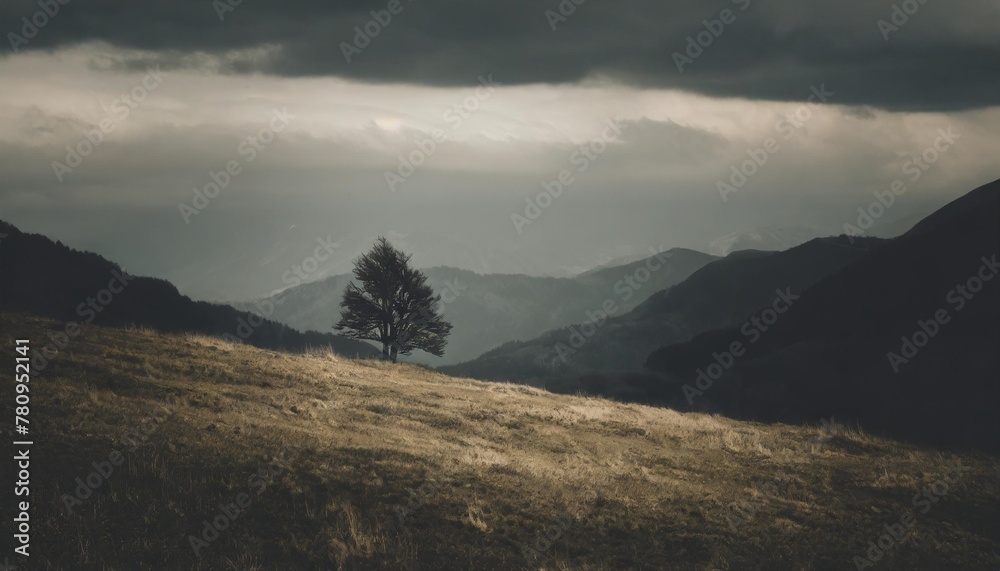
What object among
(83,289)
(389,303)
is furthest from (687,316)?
(83,289)

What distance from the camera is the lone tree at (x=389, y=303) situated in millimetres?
48844

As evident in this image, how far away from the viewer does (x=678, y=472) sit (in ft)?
56.1

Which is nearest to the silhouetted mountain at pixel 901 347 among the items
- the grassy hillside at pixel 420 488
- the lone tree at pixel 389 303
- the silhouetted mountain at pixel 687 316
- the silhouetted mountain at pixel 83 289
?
the grassy hillside at pixel 420 488

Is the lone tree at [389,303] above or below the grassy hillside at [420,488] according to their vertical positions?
above

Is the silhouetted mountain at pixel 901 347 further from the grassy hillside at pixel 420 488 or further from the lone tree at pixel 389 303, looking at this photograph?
the lone tree at pixel 389 303

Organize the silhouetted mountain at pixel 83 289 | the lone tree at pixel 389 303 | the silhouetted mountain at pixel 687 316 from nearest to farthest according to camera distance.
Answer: the lone tree at pixel 389 303 → the silhouetted mountain at pixel 83 289 → the silhouetted mountain at pixel 687 316

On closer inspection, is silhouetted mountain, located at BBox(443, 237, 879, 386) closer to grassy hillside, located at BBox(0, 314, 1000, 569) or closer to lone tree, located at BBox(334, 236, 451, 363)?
lone tree, located at BBox(334, 236, 451, 363)

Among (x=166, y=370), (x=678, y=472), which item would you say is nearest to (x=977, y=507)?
(x=678, y=472)

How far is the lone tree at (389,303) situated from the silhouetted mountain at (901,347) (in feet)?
106

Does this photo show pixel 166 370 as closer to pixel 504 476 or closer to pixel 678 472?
pixel 504 476

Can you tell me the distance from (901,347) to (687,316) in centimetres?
11032

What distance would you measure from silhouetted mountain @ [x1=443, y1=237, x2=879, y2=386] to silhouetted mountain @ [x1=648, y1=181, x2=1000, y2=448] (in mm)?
65447

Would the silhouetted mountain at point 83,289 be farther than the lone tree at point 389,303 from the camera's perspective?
Yes

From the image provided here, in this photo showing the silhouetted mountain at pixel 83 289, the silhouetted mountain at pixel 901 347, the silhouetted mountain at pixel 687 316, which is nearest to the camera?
the silhouetted mountain at pixel 901 347
